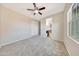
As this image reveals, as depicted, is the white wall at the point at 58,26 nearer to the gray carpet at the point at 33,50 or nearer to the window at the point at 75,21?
the gray carpet at the point at 33,50

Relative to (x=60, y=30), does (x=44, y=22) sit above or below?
above

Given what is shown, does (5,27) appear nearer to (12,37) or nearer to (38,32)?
(12,37)

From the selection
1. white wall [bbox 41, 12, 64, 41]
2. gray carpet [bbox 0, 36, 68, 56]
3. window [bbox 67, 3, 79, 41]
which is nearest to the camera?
window [bbox 67, 3, 79, 41]

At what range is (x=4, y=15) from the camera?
5.50m

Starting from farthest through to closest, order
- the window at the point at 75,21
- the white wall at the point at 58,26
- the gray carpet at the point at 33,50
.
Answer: the white wall at the point at 58,26, the gray carpet at the point at 33,50, the window at the point at 75,21

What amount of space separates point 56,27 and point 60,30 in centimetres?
60

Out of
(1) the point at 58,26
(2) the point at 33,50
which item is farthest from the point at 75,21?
(1) the point at 58,26

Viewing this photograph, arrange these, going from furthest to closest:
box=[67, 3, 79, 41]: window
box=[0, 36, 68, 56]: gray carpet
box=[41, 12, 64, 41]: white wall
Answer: box=[41, 12, 64, 41]: white wall
box=[0, 36, 68, 56]: gray carpet
box=[67, 3, 79, 41]: window

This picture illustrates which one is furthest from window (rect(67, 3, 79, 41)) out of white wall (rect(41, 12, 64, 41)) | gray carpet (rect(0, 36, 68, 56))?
white wall (rect(41, 12, 64, 41))

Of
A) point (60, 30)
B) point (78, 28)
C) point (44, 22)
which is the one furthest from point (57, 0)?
point (44, 22)

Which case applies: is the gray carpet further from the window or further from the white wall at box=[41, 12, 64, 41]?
the white wall at box=[41, 12, 64, 41]

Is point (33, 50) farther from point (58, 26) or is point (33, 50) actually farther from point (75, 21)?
point (58, 26)

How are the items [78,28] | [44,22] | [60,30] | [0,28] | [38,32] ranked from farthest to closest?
[38,32] → [44,22] → [60,30] → [0,28] → [78,28]

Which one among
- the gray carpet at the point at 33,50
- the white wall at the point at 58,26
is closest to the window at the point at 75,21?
the gray carpet at the point at 33,50
